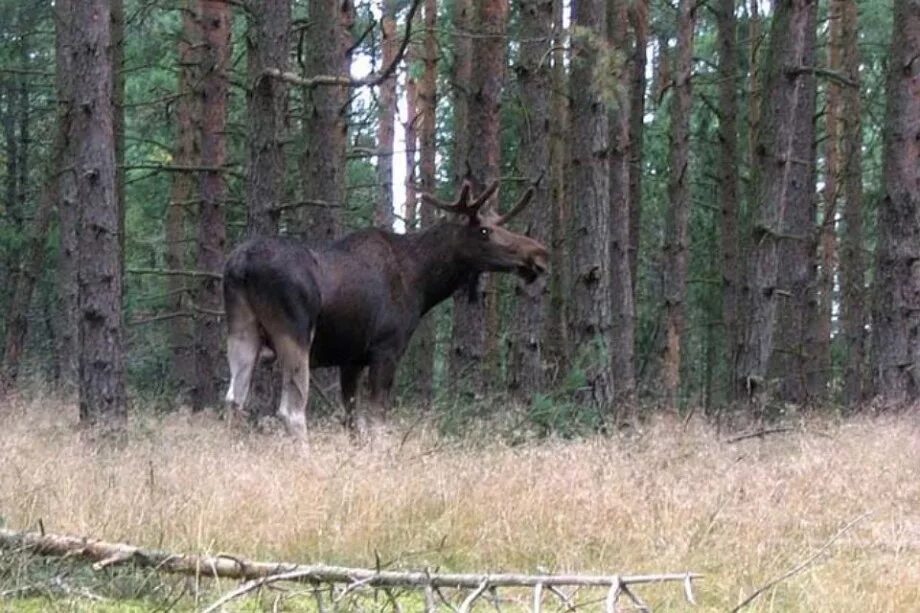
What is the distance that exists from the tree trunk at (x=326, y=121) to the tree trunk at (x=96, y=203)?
10.2 feet

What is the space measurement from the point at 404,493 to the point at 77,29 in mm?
5742

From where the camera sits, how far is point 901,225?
560 inches

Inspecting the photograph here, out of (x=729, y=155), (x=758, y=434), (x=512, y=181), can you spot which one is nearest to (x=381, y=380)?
(x=758, y=434)

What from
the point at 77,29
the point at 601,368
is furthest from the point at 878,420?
the point at 77,29

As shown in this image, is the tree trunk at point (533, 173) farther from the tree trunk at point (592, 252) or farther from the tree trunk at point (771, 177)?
the tree trunk at point (771, 177)

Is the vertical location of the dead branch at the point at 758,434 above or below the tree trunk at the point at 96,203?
below

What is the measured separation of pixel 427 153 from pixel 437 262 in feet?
43.9

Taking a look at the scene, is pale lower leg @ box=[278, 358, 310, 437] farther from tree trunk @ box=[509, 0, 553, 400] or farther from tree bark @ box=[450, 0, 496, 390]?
tree trunk @ box=[509, 0, 553, 400]

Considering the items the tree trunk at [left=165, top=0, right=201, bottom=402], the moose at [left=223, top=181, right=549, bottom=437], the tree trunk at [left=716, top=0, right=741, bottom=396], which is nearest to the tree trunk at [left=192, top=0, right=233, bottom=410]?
the tree trunk at [left=165, top=0, right=201, bottom=402]

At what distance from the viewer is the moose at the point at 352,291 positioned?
34.7 feet

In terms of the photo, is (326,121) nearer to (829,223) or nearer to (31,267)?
(31,267)

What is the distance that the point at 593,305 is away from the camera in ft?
40.9

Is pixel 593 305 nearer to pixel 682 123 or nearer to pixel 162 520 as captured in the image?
pixel 162 520

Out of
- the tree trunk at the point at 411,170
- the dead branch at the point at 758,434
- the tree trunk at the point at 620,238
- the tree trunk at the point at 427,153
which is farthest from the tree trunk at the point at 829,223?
the dead branch at the point at 758,434
